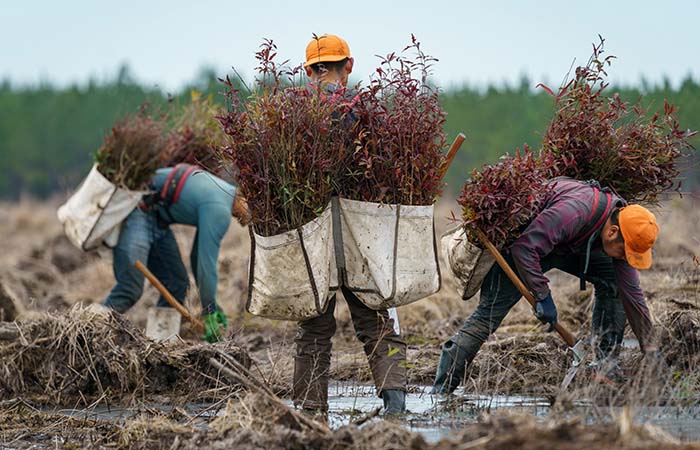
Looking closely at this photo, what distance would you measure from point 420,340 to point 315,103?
3929 millimetres

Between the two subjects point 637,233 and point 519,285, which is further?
point 519,285

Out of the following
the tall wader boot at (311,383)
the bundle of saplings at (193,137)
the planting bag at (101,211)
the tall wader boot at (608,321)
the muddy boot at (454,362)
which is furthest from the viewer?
the bundle of saplings at (193,137)

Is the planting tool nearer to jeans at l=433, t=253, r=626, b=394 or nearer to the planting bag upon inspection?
jeans at l=433, t=253, r=626, b=394

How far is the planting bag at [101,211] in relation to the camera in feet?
29.3

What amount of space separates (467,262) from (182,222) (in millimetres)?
3538

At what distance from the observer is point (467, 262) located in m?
6.61

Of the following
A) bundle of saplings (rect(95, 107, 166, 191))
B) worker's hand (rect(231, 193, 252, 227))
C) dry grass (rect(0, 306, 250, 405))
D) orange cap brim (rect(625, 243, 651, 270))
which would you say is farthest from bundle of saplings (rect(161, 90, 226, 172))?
orange cap brim (rect(625, 243, 651, 270))

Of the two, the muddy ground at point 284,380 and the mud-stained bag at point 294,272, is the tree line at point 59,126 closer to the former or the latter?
the muddy ground at point 284,380

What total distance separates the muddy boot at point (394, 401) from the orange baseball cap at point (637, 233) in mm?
1675

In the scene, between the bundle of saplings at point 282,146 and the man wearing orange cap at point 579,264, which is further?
the man wearing orange cap at point 579,264

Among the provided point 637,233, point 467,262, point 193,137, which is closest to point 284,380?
point 467,262

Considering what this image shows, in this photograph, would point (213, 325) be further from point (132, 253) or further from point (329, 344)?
point (329, 344)

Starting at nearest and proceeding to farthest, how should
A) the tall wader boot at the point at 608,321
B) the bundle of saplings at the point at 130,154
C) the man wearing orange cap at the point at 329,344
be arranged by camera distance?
the man wearing orange cap at the point at 329,344 < the tall wader boot at the point at 608,321 < the bundle of saplings at the point at 130,154

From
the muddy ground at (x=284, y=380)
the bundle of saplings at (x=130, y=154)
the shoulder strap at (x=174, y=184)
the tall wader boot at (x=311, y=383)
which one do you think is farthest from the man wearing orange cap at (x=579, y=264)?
the bundle of saplings at (x=130, y=154)
